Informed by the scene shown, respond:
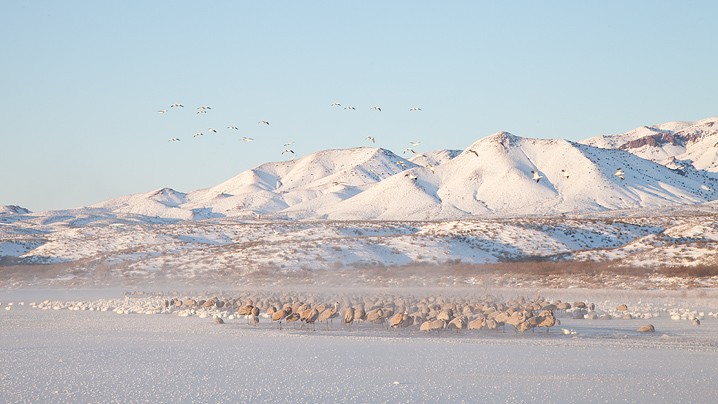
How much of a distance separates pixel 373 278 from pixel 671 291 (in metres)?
17.8

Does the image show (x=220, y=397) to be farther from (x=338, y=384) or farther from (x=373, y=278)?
(x=373, y=278)

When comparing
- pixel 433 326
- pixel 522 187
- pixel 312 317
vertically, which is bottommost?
pixel 433 326

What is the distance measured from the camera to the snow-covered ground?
1642 centimetres

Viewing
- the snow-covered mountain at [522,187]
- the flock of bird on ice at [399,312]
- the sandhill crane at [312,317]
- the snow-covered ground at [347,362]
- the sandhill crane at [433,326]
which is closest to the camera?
the snow-covered ground at [347,362]

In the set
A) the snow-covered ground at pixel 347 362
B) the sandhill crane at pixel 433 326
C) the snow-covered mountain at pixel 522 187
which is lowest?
the snow-covered ground at pixel 347 362

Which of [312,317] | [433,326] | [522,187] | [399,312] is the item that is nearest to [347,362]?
[433,326]

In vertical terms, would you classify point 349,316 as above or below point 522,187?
below

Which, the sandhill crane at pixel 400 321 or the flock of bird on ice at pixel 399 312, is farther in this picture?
the sandhill crane at pixel 400 321

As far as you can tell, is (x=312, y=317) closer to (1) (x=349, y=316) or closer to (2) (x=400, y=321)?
(1) (x=349, y=316)

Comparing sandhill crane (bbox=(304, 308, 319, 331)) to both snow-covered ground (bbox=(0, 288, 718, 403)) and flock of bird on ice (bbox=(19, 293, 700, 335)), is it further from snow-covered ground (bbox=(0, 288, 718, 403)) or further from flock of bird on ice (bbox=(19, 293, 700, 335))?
snow-covered ground (bbox=(0, 288, 718, 403))

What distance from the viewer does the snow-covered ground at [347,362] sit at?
1642cm

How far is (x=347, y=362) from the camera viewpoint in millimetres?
20297

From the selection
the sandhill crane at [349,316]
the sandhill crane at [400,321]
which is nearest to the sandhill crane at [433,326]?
the sandhill crane at [400,321]

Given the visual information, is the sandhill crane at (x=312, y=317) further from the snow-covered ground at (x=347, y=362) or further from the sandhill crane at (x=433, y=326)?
the sandhill crane at (x=433, y=326)
